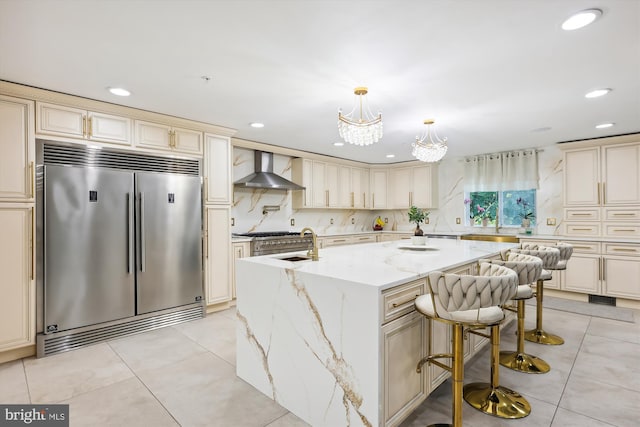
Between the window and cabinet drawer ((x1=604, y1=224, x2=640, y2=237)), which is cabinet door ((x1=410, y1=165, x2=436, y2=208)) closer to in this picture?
the window

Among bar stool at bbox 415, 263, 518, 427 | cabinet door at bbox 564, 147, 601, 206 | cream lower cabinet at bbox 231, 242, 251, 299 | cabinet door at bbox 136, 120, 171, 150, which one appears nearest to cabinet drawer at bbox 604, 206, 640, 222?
cabinet door at bbox 564, 147, 601, 206

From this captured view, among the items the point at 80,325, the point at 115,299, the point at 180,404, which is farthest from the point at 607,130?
the point at 80,325

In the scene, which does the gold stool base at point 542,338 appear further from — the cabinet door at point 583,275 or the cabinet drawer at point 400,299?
the cabinet drawer at point 400,299

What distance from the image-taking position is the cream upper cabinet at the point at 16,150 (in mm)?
2713

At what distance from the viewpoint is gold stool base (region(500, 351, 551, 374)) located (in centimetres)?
259

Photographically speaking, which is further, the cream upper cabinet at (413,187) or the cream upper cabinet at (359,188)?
the cream upper cabinet at (359,188)

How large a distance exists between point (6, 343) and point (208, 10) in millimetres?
3193

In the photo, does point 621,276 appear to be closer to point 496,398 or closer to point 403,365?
point 496,398

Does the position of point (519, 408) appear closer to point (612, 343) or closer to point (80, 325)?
point (612, 343)

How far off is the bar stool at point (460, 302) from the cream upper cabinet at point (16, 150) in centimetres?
341

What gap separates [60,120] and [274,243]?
2.82 metres

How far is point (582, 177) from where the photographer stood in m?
4.82

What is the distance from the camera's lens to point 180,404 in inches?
84.0

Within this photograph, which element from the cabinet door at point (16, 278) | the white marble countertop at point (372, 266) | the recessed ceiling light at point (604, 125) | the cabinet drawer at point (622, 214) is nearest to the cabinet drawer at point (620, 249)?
the cabinet drawer at point (622, 214)
